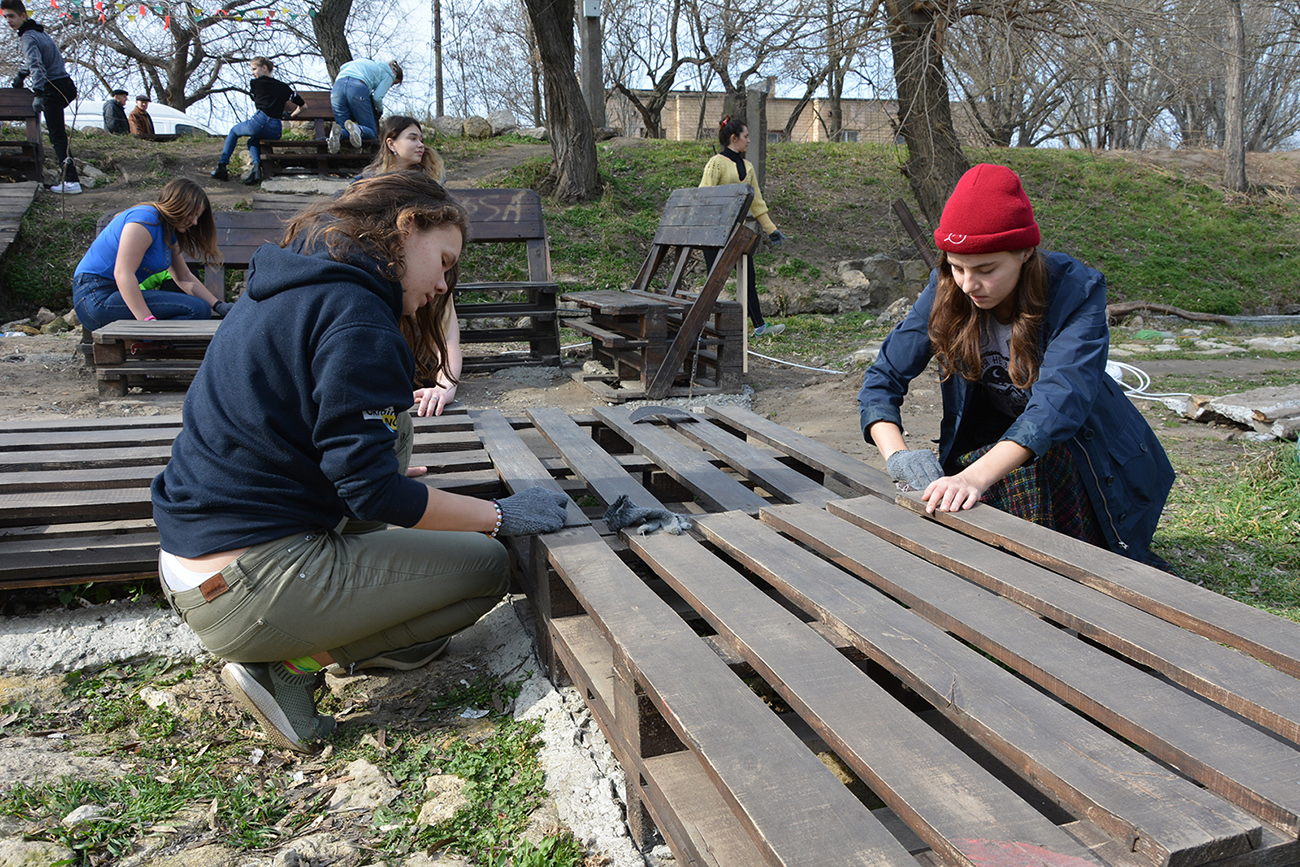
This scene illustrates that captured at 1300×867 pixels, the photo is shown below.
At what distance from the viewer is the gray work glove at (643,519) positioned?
2346 mm

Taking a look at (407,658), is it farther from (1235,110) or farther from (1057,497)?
(1235,110)

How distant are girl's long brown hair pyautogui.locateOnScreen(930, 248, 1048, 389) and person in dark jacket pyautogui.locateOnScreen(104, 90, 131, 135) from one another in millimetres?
17217

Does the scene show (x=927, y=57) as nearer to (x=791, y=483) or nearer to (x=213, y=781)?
(x=791, y=483)

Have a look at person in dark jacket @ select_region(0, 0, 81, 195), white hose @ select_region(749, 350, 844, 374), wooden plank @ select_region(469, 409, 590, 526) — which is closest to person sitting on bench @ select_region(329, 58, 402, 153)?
person in dark jacket @ select_region(0, 0, 81, 195)

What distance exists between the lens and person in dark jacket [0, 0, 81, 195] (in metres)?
10.2

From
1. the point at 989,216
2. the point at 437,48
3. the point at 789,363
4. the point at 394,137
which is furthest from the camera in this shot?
the point at 437,48

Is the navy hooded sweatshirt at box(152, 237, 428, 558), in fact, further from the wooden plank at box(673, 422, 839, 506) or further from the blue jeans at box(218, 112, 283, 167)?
the blue jeans at box(218, 112, 283, 167)

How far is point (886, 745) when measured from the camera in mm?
1334

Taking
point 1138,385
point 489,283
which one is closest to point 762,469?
point 489,283

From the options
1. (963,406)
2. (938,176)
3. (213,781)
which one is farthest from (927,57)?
(213,781)

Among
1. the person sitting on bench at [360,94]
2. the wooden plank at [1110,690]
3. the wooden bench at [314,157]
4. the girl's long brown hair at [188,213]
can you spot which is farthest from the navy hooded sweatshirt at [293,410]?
the wooden bench at [314,157]

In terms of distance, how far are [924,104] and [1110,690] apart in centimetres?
788

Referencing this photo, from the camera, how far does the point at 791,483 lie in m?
2.83

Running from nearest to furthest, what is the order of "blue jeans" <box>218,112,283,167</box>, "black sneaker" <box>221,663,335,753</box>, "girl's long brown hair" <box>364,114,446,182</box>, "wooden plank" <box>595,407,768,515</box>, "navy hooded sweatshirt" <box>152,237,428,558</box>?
"navy hooded sweatshirt" <box>152,237,428,558</box>
"black sneaker" <box>221,663,335,753</box>
"wooden plank" <box>595,407,768,515</box>
"girl's long brown hair" <box>364,114,446,182</box>
"blue jeans" <box>218,112,283,167</box>
